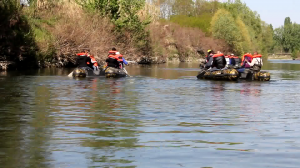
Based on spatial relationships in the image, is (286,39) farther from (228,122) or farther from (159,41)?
(228,122)

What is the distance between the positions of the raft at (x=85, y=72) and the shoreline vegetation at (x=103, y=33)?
21.9 feet

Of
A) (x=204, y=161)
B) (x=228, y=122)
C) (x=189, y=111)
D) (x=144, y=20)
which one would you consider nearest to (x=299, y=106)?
(x=189, y=111)

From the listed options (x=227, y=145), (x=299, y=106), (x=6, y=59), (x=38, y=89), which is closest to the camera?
(x=227, y=145)

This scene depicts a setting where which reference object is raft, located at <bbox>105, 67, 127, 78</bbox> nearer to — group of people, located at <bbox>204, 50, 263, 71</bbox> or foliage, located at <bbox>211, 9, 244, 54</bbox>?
group of people, located at <bbox>204, 50, 263, 71</bbox>

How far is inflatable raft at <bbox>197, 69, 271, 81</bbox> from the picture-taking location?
100ft

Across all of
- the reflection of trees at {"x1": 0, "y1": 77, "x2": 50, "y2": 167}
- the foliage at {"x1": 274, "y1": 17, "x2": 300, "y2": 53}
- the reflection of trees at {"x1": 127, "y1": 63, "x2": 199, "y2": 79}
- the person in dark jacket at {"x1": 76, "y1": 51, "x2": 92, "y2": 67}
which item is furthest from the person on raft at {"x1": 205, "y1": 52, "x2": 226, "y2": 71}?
the foliage at {"x1": 274, "y1": 17, "x2": 300, "y2": 53}

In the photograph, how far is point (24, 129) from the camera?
451 inches

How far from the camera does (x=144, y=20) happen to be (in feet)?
220

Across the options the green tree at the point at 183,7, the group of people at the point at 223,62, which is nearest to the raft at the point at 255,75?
the group of people at the point at 223,62

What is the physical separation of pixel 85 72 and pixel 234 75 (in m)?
8.40

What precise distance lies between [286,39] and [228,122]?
570 ft

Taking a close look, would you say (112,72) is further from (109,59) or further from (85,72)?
(85,72)

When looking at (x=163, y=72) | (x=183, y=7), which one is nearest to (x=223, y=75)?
(x=163, y=72)

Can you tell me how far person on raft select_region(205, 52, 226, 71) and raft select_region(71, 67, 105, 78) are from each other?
247 inches
